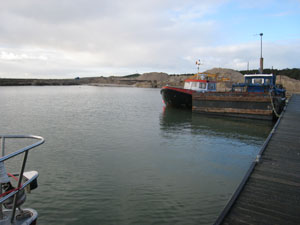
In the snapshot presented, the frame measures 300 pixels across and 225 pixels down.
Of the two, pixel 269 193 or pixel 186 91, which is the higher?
pixel 186 91

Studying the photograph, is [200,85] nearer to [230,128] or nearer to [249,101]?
[249,101]

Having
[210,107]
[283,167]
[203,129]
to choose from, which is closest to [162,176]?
[283,167]

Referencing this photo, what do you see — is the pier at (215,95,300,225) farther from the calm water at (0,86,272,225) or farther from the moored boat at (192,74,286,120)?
the moored boat at (192,74,286,120)

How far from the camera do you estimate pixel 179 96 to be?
101 ft

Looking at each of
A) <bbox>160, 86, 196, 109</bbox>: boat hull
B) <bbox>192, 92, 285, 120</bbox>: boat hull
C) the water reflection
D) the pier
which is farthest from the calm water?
<bbox>160, 86, 196, 109</bbox>: boat hull

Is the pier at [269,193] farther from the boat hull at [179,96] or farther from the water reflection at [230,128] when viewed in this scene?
the boat hull at [179,96]

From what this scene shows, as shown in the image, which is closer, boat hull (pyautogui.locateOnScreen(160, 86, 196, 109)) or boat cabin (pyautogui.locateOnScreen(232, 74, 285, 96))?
boat cabin (pyautogui.locateOnScreen(232, 74, 285, 96))

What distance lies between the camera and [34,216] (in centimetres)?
444

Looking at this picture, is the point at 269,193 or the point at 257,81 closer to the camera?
the point at 269,193

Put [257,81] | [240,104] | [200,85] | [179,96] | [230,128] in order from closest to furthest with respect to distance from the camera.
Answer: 1. [230,128]
2. [240,104]
3. [257,81]
4. [179,96]
5. [200,85]

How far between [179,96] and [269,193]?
997 inches

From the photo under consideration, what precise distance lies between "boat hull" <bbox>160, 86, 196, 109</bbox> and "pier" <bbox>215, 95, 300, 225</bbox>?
21.4 m

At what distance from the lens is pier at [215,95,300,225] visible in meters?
4.85

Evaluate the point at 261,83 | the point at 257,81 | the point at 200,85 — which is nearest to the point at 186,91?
the point at 200,85
